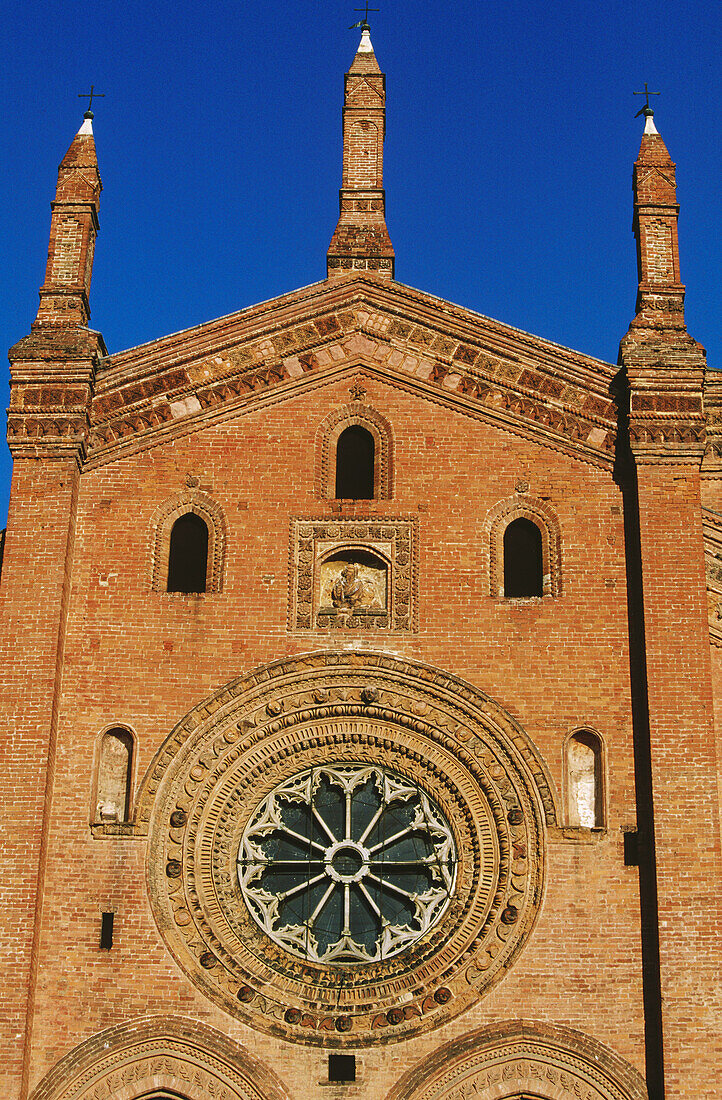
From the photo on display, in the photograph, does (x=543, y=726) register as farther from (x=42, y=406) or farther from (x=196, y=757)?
(x=42, y=406)

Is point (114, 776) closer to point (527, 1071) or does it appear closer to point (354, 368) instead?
point (527, 1071)

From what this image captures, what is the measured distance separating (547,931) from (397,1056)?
82.3 inches

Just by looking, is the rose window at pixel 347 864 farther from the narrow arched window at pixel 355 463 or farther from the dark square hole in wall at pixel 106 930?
the narrow arched window at pixel 355 463

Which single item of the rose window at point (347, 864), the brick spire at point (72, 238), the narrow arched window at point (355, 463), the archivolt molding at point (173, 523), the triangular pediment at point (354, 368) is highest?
the brick spire at point (72, 238)

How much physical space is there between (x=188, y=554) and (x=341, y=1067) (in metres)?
6.32

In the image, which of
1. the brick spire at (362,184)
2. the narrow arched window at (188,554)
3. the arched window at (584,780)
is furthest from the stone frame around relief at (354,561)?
the brick spire at (362,184)

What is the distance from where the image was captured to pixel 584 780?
17500mm

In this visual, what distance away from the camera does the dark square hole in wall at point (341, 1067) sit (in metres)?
16.3

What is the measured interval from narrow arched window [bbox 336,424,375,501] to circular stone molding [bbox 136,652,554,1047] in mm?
2425

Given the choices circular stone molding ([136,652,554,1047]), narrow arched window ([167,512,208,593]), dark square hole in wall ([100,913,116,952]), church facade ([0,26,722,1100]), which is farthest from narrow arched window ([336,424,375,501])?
dark square hole in wall ([100,913,116,952])

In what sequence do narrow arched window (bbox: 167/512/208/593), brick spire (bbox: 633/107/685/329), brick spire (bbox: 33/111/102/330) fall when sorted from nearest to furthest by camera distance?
narrow arched window (bbox: 167/512/208/593) → brick spire (bbox: 633/107/685/329) → brick spire (bbox: 33/111/102/330)

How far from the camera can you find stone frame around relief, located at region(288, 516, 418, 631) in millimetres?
18156

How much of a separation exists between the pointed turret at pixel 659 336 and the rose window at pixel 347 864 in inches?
206

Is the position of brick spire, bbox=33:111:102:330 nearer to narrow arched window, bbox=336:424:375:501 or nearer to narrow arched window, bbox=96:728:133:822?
narrow arched window, bbox=336:424:375:501
